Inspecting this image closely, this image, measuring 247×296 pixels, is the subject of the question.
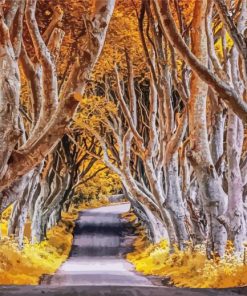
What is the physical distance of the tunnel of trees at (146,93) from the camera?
420 inches

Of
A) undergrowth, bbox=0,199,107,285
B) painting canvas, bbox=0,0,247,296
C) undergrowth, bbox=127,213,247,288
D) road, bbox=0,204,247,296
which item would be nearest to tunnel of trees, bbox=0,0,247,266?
painting canvas, bbox=0,0,247,296

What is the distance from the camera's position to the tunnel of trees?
420 inches

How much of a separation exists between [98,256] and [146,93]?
31.6 feet

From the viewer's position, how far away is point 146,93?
27.4 m

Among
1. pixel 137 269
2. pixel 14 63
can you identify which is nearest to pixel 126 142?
pixel 137 269

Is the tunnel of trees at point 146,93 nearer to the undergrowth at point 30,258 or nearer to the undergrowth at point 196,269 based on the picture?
the undergrowth at point 196,269

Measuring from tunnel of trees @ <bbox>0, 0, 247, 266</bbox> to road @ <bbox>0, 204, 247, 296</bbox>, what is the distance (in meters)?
2.10

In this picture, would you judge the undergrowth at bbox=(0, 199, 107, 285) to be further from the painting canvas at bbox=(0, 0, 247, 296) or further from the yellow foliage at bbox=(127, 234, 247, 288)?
the yellow foliage at bbox=(127, 234, 247, 288)

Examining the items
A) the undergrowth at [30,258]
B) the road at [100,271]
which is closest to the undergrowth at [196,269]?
the road at [100,271]

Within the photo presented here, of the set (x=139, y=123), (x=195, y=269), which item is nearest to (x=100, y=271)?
(x=195, y=269)

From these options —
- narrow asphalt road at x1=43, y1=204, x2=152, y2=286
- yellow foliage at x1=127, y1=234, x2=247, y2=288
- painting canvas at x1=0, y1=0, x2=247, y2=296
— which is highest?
painting canvas at x1=0, y1=0, x2=247, y2=296

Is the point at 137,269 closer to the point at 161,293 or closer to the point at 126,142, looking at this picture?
the point at 126,142

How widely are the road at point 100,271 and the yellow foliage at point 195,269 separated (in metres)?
0.82

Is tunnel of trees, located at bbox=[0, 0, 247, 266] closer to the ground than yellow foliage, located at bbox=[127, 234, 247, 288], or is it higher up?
higher up
